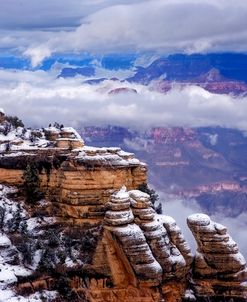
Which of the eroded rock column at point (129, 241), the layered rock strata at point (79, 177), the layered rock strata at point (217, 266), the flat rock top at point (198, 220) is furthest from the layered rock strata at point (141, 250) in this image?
the layered rock strata at point (79, 177)

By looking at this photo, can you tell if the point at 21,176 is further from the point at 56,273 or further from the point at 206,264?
the point at 206,264

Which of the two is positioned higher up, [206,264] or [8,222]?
[8,222]

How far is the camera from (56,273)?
62688 millimetres

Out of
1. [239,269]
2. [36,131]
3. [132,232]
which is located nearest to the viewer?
[132,232]

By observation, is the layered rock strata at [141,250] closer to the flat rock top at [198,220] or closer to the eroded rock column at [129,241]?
the eroded rock column at [129,241]

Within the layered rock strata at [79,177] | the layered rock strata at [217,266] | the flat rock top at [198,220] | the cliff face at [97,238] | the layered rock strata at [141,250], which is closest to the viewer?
the layered rock strata at [141,250]

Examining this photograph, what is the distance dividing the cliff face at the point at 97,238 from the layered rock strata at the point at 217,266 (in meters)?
0.10

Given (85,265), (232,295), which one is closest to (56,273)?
(85,265)

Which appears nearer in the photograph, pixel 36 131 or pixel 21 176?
pixel 21 176

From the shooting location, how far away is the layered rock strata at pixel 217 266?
65.3 meters

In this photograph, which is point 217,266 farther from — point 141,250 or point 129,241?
point 129,241

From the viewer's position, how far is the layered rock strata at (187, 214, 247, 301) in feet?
214

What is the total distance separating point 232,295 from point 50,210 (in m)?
19.9

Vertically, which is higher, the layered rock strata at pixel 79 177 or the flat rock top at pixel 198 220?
the layered rock strata at pixel 79 177
